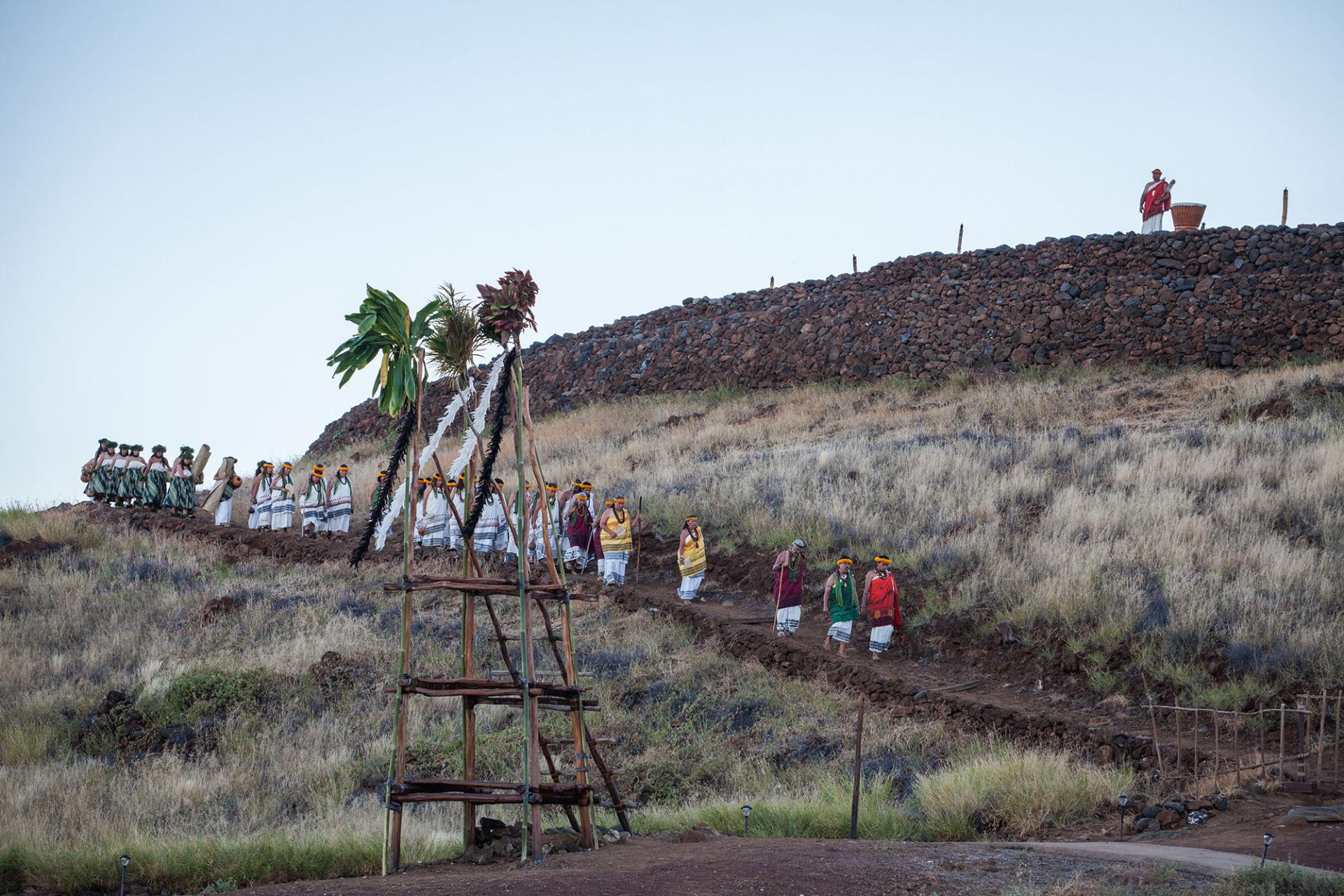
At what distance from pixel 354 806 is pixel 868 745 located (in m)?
5.37

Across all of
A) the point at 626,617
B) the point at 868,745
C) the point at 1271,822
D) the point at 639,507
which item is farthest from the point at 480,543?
the point at 1271,822

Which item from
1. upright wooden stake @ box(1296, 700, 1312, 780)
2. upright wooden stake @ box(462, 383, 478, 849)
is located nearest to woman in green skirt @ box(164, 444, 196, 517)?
upright wooden stake @ box(462, 383, 478, 849)

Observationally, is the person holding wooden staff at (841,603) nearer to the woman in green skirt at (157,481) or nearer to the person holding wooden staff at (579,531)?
the person holding wooden staff at (579,531)

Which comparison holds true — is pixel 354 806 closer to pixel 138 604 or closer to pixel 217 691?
pixel 217 691

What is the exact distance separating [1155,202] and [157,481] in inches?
1081

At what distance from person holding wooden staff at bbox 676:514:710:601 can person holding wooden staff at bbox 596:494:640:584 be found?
1.79m

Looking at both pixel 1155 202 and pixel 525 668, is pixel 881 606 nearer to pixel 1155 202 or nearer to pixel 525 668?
pixel 525 668

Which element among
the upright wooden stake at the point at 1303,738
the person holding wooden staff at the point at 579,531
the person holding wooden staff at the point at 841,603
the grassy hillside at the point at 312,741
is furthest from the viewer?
the person holding wooden staff at the point at 579,531

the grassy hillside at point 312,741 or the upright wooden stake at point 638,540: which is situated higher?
the upright wooden stake at point 638,540

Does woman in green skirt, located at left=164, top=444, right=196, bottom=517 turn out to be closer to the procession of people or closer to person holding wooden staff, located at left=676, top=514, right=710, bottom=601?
the procession of people

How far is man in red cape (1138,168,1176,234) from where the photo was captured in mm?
32312

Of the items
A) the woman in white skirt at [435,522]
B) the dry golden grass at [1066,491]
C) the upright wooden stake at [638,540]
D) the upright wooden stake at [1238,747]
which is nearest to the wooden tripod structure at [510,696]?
the upright wooden stake at [1238,747]

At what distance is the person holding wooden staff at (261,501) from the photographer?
2747 cm

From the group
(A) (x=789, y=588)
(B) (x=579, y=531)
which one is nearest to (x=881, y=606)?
(A) (x=789, y=588)
